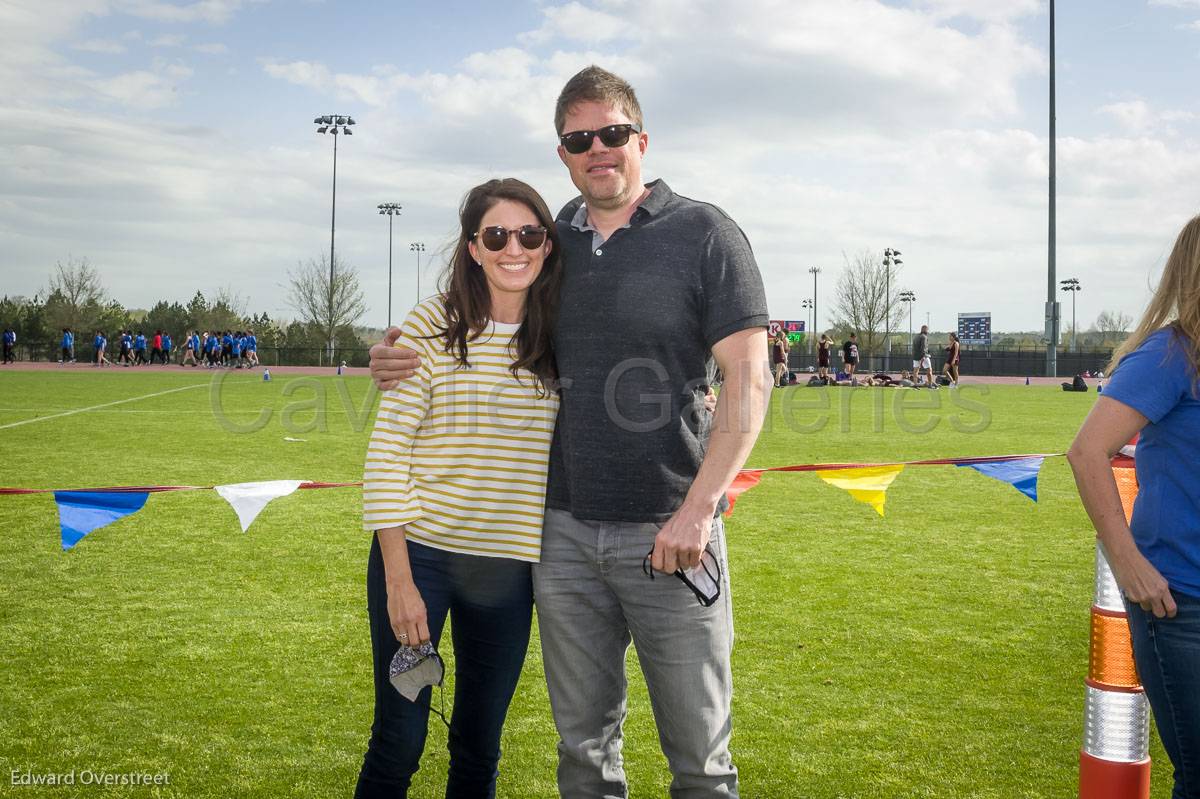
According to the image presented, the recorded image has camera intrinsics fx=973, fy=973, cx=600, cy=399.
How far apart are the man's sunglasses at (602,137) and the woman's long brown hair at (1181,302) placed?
4.55 ft

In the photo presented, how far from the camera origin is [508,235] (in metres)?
2.65

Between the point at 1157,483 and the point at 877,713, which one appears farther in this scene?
the point at 877,713

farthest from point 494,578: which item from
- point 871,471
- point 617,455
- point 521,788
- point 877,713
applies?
point 871,471

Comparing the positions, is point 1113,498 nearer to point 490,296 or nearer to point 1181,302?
point 1181,302

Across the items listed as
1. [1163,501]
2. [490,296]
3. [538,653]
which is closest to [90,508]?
[538,653]

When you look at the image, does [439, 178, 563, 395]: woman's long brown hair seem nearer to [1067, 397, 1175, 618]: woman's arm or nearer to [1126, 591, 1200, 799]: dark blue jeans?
[1067, 397, 1175, 618]: woman's arm

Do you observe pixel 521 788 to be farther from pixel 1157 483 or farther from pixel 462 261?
pixel 1157 483

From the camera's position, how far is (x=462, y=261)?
108 inches

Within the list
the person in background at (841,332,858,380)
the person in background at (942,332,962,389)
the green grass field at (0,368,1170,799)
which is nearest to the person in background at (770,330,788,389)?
the person in background at (841,332,858,380)

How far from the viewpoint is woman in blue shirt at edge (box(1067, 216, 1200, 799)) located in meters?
2.26

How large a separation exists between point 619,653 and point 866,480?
3.07 metres

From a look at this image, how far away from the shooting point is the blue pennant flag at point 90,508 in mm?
4367

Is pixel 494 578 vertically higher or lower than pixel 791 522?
higher

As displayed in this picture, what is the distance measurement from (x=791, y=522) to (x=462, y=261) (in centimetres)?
618
